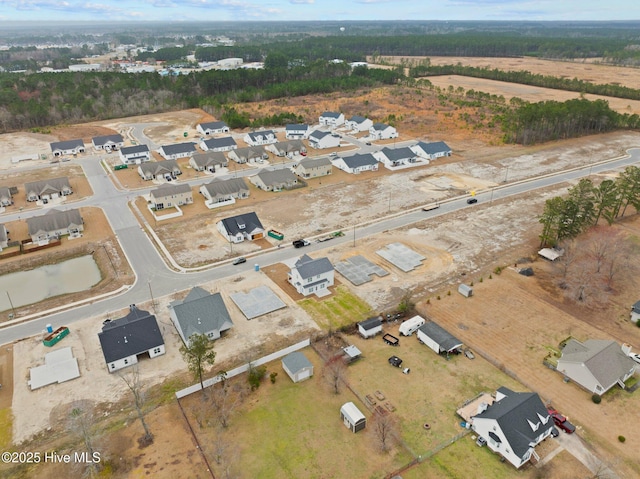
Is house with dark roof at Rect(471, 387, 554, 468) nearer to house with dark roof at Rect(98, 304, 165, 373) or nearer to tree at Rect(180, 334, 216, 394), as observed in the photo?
tree at Rect(180, 334, 216, 394)

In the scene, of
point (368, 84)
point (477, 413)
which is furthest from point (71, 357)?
point (368, 84)

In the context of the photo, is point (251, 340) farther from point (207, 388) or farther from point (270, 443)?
point (270, 443)

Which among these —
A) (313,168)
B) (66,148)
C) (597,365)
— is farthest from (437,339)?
(66,148)

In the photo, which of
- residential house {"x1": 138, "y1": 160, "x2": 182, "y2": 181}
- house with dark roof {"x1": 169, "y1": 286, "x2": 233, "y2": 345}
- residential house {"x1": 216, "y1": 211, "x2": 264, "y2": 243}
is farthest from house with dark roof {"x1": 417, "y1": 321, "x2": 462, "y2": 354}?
residential house {"x1": 138, "y1": 160, "x2": 182, "y2": 181}

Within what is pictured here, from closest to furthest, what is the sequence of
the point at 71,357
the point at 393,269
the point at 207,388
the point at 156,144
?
1. the point at 207,388
2. the point at 71,357
3. the point at 393,269
4. the point at 156,144

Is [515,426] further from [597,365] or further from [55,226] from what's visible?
[55,226]

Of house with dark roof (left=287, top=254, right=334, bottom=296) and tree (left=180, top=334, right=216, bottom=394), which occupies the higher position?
tree (left=180, top=334, right=216, bottom=394)

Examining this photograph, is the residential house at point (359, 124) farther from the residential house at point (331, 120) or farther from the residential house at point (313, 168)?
the residential house at point (313, 168)
